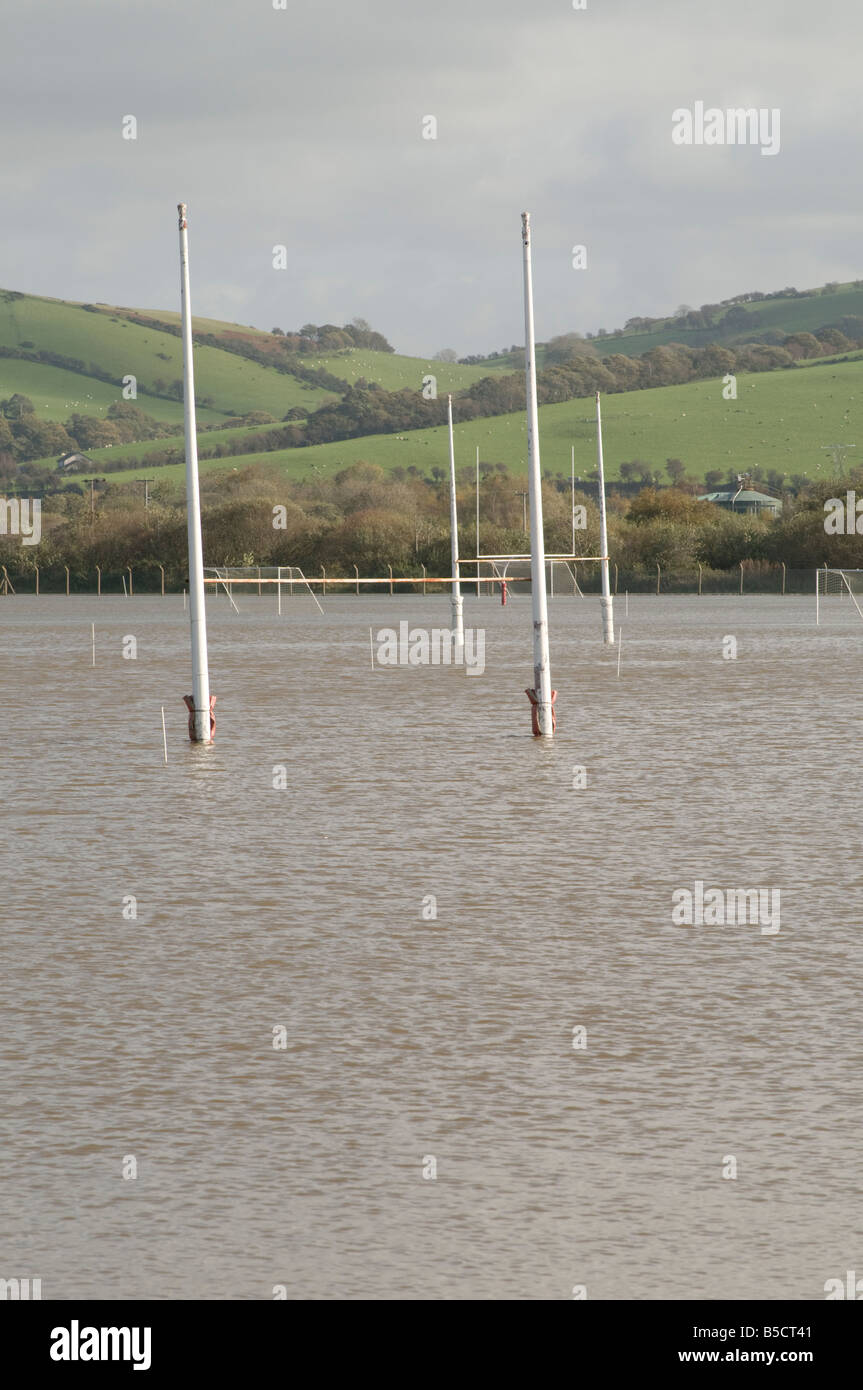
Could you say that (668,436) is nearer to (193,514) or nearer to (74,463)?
(74,463)

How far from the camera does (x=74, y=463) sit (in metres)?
198

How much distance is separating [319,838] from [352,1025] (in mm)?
6861

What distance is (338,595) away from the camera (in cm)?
10881

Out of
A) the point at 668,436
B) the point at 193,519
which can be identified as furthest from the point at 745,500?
the point at 193,519

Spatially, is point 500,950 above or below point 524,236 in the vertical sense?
below

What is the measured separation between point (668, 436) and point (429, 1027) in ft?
544

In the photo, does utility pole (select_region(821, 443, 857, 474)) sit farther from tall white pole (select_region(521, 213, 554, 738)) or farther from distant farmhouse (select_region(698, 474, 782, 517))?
tall white pole (select_region(521, 213, 554, 738))

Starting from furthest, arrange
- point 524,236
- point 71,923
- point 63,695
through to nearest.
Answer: point 63,695, point 524,236, point 71,923

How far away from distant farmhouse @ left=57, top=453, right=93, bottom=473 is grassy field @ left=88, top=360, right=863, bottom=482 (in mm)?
15637

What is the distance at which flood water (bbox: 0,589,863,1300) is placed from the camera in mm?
6707

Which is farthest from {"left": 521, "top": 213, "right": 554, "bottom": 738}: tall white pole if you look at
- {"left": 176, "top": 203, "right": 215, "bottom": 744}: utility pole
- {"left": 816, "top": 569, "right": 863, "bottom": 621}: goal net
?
{"left": 816, "top": 569, "right": 863, "bottom": 621}: goal net
